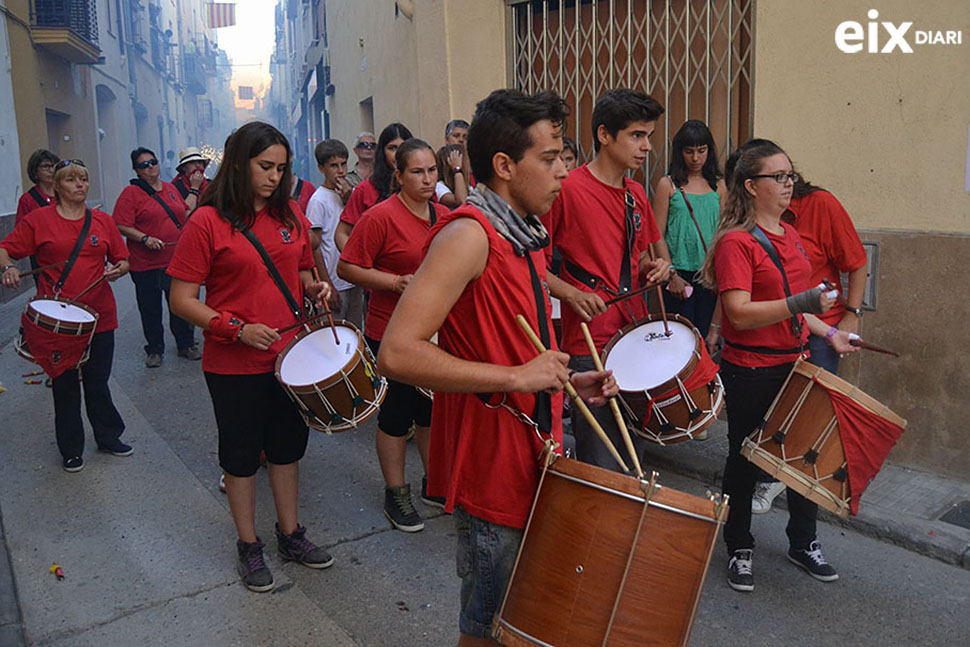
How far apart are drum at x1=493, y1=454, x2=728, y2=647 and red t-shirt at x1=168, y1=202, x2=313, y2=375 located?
1966mm

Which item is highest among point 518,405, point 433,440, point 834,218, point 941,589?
point 834,218

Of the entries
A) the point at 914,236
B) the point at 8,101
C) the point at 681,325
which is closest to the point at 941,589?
the point at 681,325

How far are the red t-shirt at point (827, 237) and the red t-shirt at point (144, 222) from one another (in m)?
5.84

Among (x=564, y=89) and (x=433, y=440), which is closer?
(x=433, y=440)

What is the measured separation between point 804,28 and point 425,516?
11.6ft

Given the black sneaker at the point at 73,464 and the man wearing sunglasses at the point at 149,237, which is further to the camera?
the man wearing sunglasses at the point at 149,237

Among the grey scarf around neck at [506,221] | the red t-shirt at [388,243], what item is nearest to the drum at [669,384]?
the grey scarf around neck at [506,221]

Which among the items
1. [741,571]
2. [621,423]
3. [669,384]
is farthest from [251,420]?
[741,571]

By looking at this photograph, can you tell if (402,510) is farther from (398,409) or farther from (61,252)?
(61,252)

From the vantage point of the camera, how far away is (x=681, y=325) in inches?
130

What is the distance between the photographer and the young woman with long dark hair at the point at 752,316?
3.40 metres

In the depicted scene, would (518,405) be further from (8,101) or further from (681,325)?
(8,101)

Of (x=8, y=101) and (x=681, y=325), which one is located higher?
(x=8, y=101)

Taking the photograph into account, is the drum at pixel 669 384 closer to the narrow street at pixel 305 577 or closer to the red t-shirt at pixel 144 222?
the narrow street at pixel 305 577
